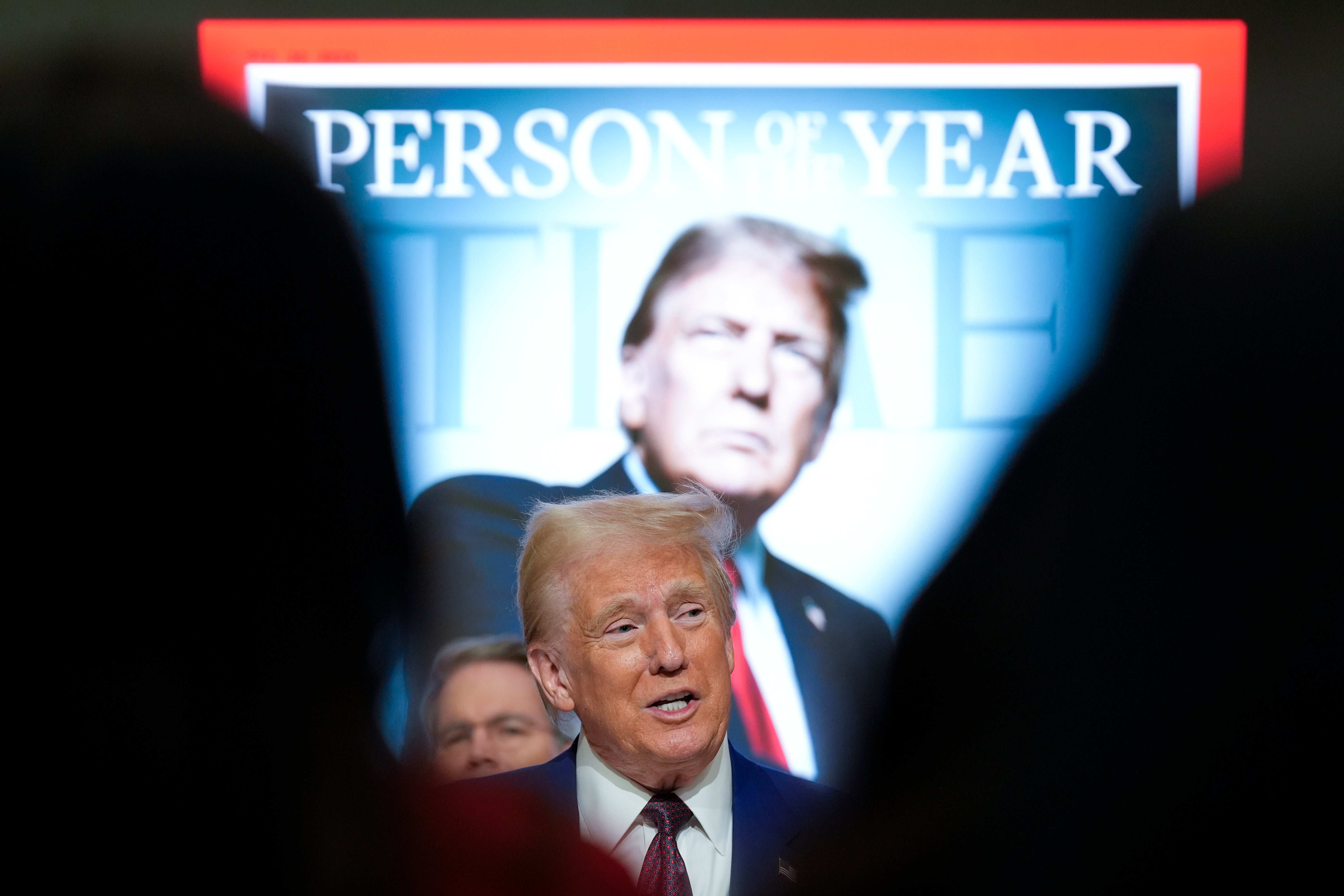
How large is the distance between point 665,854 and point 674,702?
22 cm

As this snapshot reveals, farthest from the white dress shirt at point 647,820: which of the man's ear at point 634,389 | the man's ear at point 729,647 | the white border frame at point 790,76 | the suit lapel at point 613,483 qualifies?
the white border frame at point 790,76

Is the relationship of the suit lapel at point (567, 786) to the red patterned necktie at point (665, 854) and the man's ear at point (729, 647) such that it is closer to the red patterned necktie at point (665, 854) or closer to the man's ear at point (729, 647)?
the red patterned necktie at point (665, 854)

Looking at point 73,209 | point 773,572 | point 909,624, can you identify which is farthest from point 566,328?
point 73,209

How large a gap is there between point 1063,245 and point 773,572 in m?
0.68

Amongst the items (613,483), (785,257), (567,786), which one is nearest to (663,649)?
(567,786)

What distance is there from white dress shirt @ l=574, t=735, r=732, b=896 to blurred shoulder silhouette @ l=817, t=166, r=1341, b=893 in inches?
10.4

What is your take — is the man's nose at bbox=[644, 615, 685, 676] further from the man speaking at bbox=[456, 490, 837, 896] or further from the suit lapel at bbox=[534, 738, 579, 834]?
the suit lapel at bbox=[534, 738, 579, 834]

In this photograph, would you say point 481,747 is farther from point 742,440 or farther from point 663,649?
point 742,440

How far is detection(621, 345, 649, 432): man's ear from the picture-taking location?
160 centimetres

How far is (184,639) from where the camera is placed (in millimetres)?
1580

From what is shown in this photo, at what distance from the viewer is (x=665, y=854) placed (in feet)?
4.40

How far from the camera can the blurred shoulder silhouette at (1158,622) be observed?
1.58 metres

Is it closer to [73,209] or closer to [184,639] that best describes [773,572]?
[184,639]

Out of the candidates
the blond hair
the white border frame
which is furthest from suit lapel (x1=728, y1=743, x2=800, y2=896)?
the white border frame
